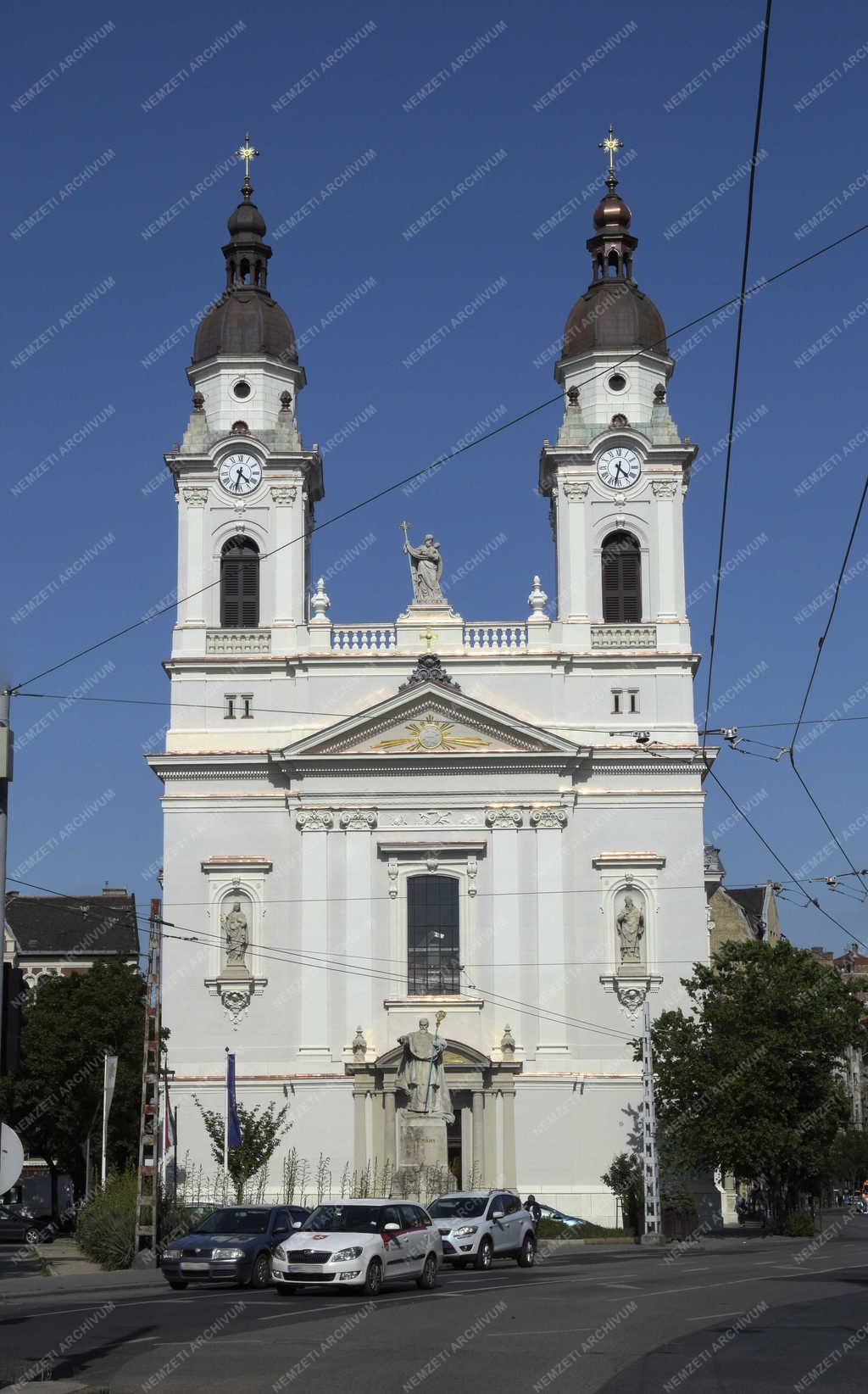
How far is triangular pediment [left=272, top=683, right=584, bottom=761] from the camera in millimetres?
53094

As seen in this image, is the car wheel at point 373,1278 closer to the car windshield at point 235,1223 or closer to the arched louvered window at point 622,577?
the car windshield at point 235,1223

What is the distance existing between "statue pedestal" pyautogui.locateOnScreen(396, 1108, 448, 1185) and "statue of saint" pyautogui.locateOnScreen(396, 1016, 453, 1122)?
0.64 feet

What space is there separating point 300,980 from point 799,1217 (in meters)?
15.0

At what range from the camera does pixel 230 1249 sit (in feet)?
87.0

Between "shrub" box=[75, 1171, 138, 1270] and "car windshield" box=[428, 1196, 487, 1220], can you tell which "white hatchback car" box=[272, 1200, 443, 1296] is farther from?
"shrub" box=[75, 1171, 138, 1270]

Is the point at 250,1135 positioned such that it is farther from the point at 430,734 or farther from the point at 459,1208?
the point at 459,1208

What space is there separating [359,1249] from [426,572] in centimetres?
3342

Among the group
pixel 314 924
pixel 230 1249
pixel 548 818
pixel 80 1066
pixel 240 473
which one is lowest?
pixel 230 1249

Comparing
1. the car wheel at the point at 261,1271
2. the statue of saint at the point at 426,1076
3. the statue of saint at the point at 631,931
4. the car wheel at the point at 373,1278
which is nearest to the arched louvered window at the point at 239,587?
the statue of saint at the point at 631,931

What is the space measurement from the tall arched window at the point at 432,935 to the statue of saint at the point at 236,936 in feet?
15.4

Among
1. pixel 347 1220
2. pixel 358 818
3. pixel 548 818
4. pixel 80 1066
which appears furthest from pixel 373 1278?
pixel 80 1066

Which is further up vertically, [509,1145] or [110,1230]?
[509,1145]

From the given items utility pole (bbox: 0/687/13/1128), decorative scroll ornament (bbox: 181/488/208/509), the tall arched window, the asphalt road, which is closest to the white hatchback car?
the asphalt road

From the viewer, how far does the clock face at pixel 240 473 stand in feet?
184
